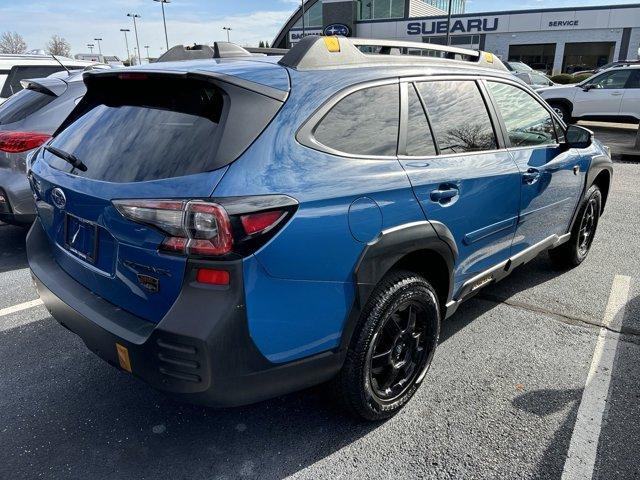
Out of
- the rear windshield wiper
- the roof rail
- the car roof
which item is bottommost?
the rear windshield wiper

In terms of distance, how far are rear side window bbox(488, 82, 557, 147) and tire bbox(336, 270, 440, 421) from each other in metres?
1.43

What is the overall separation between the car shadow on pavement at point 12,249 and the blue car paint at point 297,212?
2.80 metres

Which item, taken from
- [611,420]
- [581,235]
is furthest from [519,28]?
[611,420]

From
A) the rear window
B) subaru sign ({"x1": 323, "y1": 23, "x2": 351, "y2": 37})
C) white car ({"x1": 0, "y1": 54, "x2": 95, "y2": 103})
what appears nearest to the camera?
the rear window

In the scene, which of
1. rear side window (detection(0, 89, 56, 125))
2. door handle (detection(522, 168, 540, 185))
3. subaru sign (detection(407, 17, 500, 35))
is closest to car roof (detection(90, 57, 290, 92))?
door handle (detection(522, 168, 540, 185))

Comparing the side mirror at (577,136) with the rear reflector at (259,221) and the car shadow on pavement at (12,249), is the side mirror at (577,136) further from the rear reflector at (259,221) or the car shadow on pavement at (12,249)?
the car shadow on pavement at (12,249)

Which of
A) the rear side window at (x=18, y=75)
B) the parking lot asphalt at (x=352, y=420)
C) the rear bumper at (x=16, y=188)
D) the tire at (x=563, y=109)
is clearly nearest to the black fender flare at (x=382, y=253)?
the parking lot asphalt at (x=352, y=420)

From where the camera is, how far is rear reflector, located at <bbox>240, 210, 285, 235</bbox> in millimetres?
1834

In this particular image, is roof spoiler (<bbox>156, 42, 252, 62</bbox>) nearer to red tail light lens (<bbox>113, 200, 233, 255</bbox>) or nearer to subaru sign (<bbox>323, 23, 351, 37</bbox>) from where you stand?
red tail light lens (<bbox>113, 200, 233, 255</bbox>)

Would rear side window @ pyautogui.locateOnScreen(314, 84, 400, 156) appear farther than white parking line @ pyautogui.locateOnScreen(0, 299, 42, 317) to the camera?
No

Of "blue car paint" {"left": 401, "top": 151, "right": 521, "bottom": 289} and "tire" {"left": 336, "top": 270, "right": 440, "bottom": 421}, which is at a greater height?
"blue car paint" {"left": 401, "top": 151, "right": 521, "bottom": 289}

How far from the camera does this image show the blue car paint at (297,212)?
189 centimetres

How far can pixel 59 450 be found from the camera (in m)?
2.41

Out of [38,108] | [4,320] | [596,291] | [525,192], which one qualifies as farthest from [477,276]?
[38,108]
